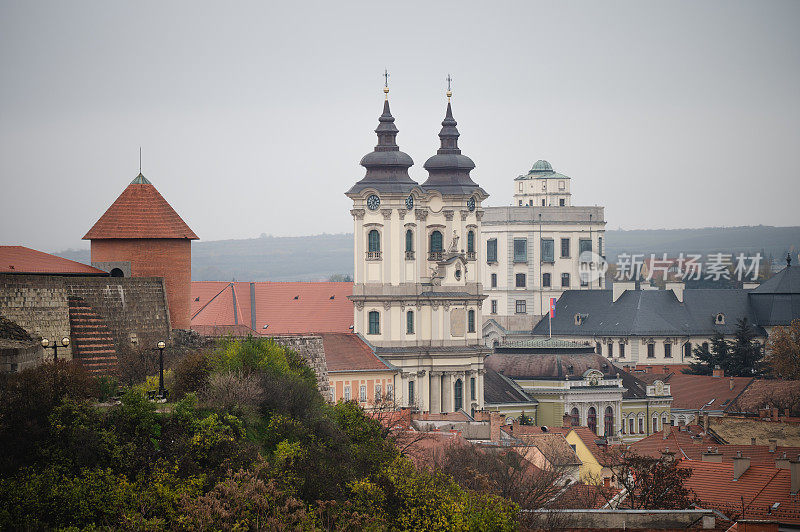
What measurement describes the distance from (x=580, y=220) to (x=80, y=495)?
12385 centimetres

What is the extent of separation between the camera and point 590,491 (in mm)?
56625

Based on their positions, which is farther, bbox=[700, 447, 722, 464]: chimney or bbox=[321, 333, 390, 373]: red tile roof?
bbox=[321, 333, 390, 373]: red tile roof

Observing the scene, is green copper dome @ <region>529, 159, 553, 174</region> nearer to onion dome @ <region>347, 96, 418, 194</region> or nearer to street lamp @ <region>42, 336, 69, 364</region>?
onion dome @ <region>347, 96, 418, 194</region>

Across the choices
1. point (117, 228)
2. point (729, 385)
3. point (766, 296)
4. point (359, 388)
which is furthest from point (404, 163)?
point (766, 296)

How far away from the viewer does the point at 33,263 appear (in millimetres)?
53844

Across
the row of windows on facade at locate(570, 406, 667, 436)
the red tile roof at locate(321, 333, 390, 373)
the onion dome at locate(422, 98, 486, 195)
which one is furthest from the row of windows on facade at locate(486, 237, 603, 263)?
the red tile roof at locate(321, 333, 390, 373)

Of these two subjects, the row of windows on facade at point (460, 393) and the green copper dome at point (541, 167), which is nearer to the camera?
the row of windows on facade at point (460, 393)

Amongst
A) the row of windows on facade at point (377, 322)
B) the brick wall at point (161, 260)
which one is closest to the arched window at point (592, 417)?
the row of windows on facade at point (377, 322)

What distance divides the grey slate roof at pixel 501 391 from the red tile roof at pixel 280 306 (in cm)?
961

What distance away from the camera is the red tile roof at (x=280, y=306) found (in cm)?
9994

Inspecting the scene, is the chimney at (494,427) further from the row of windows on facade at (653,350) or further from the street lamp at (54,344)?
the row of windows on facade at (653,350)

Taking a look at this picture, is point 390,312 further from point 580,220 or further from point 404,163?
point 580,220

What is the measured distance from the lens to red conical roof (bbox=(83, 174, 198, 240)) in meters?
58.9

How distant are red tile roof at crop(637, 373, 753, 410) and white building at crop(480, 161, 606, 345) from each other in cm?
4137
